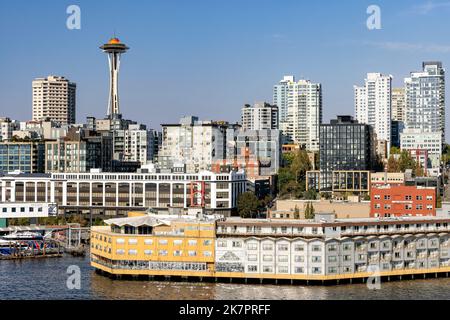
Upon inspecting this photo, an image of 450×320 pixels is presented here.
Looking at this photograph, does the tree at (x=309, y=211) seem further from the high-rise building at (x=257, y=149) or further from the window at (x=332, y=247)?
the high-rise building at (x=257, y=149)

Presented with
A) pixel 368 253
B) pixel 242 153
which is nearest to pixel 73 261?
pixel 368 253

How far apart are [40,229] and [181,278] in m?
12.3

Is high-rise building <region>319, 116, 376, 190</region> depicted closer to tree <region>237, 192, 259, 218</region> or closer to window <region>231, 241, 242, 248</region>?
tree <region>237, 192, 259, 218</region>

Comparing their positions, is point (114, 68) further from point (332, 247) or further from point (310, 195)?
point (332, 247)

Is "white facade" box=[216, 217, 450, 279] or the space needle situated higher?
the space needle

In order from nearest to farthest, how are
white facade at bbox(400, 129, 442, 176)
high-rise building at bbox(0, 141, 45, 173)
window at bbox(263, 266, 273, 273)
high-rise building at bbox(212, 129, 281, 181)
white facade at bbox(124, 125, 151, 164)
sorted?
window at bbox(263, 266, 273, 273), high-rise building at bbox(0, 141, 45, 173), high-rise building at bbox(212, 129, 281, 181), white facade at bbox(124, 125, 151, 164), white facade at bbox(400, 129, 442, 176)

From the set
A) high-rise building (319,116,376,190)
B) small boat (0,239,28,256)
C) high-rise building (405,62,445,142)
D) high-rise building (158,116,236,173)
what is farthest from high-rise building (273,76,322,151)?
small boat (0,239,28,256)

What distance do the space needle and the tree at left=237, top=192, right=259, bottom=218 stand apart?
3527 centimetres

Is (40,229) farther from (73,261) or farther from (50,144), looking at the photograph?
(50,144)

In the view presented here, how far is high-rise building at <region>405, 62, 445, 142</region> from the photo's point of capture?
8962 centimetres

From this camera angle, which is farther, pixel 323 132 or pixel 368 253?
pixel 323 132

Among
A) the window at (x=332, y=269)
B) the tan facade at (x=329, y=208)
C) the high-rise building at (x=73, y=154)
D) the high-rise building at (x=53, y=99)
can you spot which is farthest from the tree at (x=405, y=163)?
the high-rise building at (x=53, y=99)
